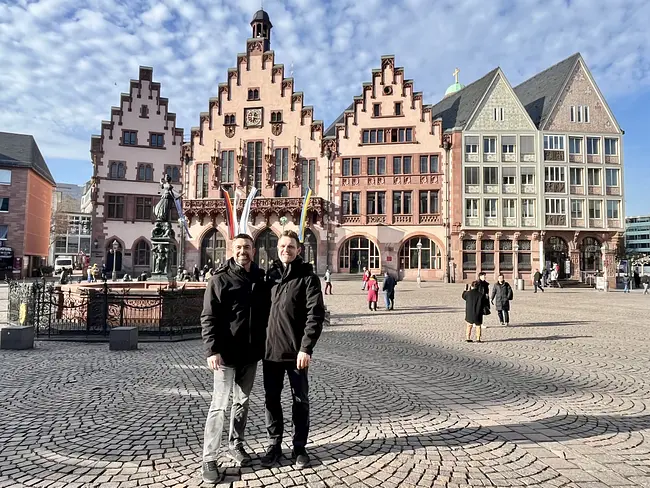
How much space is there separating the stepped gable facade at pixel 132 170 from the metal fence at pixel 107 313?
31378mm

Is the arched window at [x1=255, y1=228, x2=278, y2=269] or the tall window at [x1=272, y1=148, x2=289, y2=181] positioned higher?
the tall window at [x1=272, y1=148, x2=289, y2=181]

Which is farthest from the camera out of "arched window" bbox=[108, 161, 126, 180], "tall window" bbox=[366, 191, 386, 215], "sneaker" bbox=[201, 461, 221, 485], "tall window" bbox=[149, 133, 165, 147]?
"tall window" bbox=[149, 133, 165, 147]

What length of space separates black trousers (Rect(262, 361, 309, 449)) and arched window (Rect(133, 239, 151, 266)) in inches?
1689

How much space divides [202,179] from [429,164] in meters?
21.7

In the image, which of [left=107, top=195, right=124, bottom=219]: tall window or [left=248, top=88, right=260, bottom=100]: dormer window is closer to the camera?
[left=248, top=88, right=260, bottom=100]: dormer window

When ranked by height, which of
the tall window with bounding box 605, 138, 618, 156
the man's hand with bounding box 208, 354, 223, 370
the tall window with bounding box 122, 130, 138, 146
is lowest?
the man's hand with bounding box 208, 354, 223, 370

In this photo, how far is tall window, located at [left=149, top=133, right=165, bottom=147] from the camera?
44.1 m

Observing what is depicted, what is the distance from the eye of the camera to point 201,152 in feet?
139

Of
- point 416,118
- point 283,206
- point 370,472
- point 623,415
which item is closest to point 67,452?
point 370,472

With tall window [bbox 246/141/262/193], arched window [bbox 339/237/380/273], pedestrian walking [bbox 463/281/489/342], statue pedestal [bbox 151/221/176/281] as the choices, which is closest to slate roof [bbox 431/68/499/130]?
arched window [bbox 339/237/380/273]

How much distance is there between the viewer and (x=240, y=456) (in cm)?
387

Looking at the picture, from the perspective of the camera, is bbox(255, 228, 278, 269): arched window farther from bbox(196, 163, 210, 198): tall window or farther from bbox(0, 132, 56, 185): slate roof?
bbox(0, 132, 56, 185): slate roof

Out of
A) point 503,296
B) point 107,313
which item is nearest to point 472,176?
point 503,296

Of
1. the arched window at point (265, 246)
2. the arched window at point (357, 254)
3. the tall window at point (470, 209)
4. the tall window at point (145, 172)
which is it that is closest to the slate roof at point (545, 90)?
the tall window at point (470, 209)
